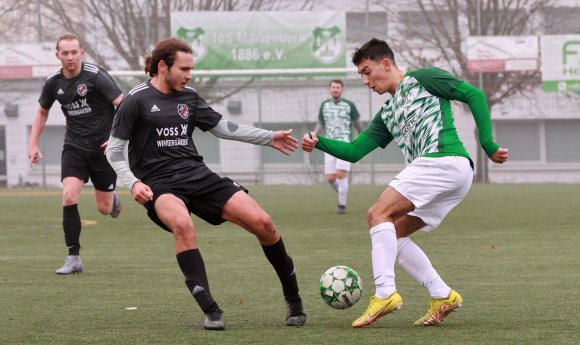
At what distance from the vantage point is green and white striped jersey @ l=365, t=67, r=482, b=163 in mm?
6723

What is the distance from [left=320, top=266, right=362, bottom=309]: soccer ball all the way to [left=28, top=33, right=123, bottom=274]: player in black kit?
11.7 ft

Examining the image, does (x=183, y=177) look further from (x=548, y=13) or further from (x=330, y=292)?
(x=548, y=13)

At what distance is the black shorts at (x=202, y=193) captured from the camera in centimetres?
686

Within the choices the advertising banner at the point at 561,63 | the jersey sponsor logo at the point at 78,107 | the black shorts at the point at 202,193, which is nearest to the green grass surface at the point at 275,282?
the black shorts at the point at 202,193

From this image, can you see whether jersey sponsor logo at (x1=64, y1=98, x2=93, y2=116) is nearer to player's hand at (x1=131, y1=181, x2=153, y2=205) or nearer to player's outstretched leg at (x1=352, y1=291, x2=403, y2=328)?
player's hand at (x1=131, y1=181, x2=153, y2=205)

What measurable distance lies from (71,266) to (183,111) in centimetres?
330

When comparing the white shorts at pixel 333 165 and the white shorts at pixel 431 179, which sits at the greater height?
the white shorts at pixel 431 179

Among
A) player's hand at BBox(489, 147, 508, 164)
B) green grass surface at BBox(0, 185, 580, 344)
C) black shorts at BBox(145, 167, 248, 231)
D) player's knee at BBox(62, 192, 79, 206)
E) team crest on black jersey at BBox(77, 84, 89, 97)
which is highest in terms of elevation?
team crest on black jersey at BBox(77, 84, 89, 97)

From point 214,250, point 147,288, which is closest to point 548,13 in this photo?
point 214,250

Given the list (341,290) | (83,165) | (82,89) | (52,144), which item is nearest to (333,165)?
(83,165)

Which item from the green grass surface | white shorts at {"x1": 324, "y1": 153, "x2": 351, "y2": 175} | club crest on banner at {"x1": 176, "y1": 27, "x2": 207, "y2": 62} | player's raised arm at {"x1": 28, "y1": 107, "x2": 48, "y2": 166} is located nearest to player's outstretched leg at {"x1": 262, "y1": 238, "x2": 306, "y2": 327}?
the green grass surface

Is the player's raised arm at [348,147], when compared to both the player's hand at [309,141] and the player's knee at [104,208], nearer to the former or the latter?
the player's hand at [309,141]

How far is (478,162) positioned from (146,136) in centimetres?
2203

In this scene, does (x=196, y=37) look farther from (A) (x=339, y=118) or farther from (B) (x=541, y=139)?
(A) (x=339, y=118)
